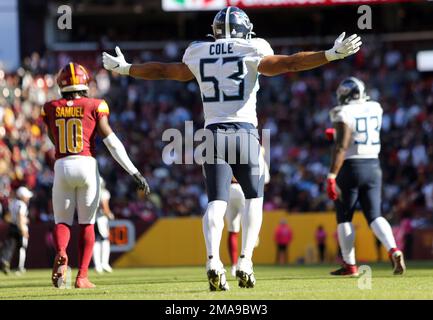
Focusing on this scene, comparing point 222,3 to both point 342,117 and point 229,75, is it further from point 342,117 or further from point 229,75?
point 229,75

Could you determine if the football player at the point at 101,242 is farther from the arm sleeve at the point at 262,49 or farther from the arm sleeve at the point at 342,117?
the arm sleeve at the point at 262,49

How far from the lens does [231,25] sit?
8.51 metres

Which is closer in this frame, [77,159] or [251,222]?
[251,222]

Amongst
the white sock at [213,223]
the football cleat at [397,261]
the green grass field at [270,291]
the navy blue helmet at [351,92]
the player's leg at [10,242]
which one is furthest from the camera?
the player's leg at [10,242]

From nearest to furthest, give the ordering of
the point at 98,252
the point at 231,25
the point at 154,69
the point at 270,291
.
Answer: the point at 270,291 → the point at 231,25 → the point at 154,69 → the point at 98,252

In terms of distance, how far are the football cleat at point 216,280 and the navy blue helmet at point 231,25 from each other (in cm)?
200

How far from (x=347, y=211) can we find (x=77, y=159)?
3080mm

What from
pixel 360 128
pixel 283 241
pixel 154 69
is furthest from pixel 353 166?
pixel 283 241

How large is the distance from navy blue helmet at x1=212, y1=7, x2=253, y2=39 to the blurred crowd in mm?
10659

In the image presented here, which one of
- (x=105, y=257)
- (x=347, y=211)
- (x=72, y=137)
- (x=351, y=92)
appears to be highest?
(x=351, y=92)

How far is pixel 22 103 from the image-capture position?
77.7 feet

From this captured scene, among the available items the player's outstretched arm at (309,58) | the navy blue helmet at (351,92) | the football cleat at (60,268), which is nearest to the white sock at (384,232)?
the navy blue helmet at (351,92)

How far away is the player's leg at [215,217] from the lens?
802 cm
